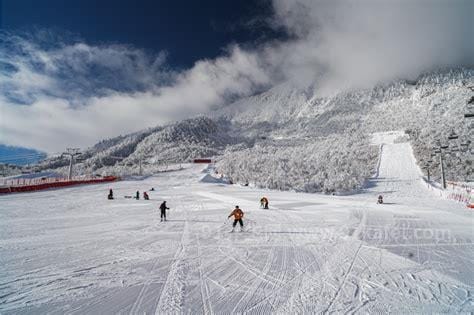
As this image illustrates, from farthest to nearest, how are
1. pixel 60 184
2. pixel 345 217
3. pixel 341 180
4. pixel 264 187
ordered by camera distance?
pixel 264 187
pixel 341 180
pixel 60 184
pixel 345 217

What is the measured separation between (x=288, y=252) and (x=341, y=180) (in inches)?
1580

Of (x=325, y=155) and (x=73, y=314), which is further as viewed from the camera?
(x=325, y=155)

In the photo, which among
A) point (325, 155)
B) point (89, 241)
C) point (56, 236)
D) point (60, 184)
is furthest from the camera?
point (325, 155)

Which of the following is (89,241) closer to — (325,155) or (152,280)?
(152,280)

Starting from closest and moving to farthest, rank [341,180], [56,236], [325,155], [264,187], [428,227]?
[56,236] → [428,227] → [341,180] → [264,187] → [325,155]

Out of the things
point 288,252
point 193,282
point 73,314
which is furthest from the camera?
point 288,252

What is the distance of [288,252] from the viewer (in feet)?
29.4

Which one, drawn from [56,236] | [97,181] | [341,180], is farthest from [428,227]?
[97,181]

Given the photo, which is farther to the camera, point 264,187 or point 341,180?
point 264,187

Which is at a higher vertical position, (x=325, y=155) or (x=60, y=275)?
(x=325, y=155)

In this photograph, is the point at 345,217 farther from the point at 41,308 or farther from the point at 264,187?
the point at 264,187

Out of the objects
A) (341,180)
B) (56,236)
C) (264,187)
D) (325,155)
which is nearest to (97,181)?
(264,187)

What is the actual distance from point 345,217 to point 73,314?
51.8 feet

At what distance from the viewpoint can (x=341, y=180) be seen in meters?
45.0
